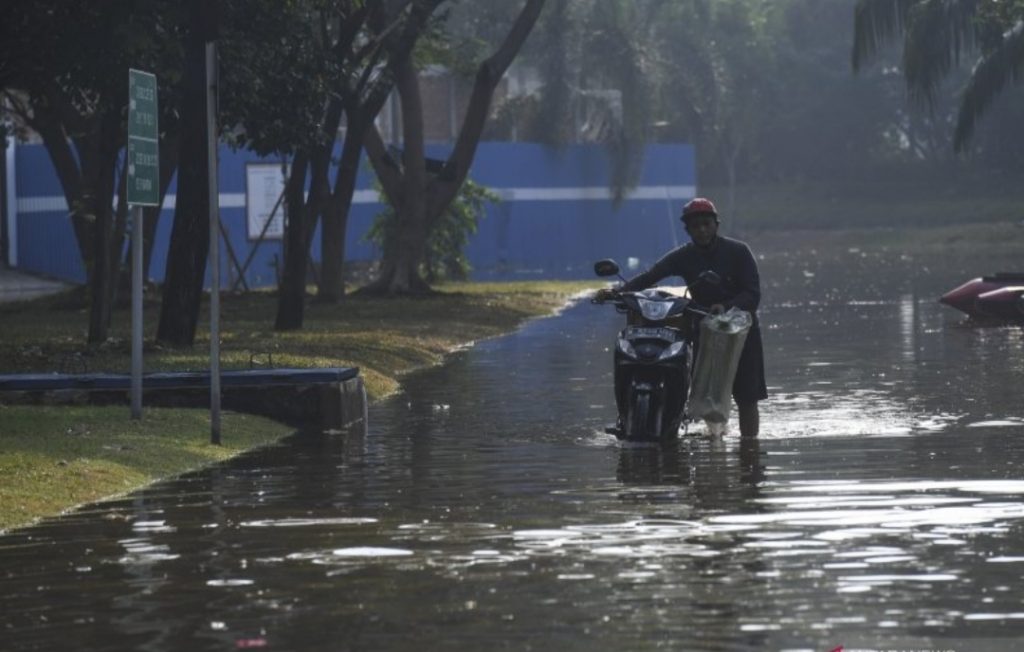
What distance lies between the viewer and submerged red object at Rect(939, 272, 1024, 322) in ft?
104

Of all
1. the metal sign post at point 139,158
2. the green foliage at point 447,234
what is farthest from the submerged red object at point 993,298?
the metal sign post at point 139,158

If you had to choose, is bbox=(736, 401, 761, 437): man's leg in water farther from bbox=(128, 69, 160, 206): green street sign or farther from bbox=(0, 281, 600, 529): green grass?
bbox=(128, 69, 160, 206): green street sign

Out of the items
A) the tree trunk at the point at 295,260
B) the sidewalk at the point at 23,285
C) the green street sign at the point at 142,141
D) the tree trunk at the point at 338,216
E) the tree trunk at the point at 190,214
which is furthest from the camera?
the sidewalk at the point at 23,285

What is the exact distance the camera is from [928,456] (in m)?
14.7

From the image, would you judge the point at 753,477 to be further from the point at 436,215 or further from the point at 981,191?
the point at 981,191

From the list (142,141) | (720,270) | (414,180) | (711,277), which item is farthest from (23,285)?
(711,277)

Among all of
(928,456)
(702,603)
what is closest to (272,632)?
(702,603)

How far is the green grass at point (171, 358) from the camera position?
14156mm

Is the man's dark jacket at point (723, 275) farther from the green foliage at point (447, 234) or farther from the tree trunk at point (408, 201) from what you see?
the green foliage at point (447, 234)

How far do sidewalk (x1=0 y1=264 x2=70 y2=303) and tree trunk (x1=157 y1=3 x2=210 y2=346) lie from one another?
23651 millimetres

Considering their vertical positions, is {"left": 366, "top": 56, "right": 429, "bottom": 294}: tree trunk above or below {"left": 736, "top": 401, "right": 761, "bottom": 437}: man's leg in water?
above

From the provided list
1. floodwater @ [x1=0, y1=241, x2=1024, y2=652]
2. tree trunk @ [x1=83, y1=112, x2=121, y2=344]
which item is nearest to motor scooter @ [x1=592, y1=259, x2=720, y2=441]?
floodwater @ [x1=0, y1=241, x2=1024, y2=652]

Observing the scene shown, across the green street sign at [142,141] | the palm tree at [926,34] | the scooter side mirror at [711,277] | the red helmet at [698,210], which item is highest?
the palm tree at [926,34]

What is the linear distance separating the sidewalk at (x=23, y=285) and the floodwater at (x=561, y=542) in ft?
99.3
